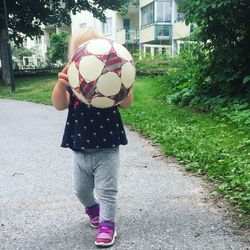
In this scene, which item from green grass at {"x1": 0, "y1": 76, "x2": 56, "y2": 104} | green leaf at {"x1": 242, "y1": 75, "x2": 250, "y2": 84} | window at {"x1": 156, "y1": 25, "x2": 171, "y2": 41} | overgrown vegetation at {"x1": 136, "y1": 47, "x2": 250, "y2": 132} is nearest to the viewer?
overgrown vegetation at {"x1": 136, "y1": 47, "x2": 250, "y2": 132}

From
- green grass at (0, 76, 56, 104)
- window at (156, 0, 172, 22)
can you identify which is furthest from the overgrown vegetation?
window at (156, 0, 172, 22)

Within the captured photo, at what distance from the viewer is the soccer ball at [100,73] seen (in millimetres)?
2582

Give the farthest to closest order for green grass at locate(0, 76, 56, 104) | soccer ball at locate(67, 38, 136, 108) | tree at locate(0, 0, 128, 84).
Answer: tree at locate(0, 0, 128, 84), green grass at locate(0, 76, 56, 104), soccer ball at locate(67, 38, 136, 108)

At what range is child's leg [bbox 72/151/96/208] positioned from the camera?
2846 millimetres

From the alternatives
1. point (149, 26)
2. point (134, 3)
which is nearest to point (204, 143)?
point (149, 26)

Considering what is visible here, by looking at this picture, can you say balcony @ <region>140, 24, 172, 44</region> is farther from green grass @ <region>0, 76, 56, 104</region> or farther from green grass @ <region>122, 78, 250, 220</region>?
green grass @ <region>122, 78, 250, 220</region>

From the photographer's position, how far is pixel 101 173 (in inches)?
111

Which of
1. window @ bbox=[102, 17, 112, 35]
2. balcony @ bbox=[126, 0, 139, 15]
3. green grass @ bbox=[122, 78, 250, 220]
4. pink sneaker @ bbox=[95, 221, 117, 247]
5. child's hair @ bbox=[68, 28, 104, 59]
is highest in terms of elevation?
balcony @ bbox=[126, 0, 139, 15]

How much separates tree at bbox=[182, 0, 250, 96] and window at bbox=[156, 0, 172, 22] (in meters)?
22.3

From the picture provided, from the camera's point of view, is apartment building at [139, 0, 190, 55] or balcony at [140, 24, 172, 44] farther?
balcony at [140, 24, 172, 44]

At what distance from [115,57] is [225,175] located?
2168 mm

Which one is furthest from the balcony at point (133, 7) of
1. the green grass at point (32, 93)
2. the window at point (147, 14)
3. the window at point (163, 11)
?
the green grass at point (32, 93)

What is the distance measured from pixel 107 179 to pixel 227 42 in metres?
6.69

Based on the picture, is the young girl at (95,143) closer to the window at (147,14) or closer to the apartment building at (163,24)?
the apartment building at (163,24)
